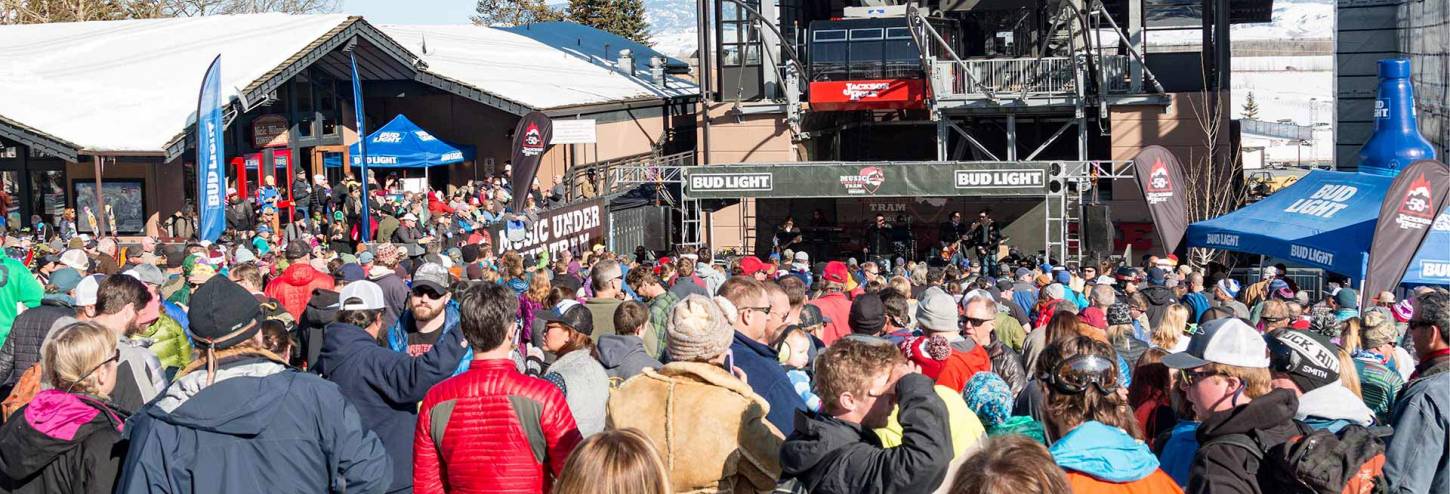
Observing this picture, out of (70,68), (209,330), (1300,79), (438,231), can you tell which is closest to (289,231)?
(438,231)

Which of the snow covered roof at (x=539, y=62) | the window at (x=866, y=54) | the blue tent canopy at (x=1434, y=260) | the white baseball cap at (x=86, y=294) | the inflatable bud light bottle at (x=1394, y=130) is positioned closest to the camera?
Result: the white baseball cap at (x=86, y=294)

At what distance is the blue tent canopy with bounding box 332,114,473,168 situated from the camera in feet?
A: 91.5

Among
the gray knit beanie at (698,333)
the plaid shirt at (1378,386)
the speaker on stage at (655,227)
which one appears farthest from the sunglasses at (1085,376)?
the speaker on stage at (655,227)

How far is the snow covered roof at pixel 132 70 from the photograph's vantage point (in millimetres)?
21719

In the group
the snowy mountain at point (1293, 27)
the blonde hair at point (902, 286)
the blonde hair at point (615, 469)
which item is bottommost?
the blonde hair at point (902, 286)

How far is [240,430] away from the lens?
457 centimetres

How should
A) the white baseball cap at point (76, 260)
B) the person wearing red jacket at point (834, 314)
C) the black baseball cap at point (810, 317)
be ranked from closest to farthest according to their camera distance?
the black baseball cap at point (810, 317)
the person wearing red jacket at point (834, 314)
the white baseball cap at point (76, 260)

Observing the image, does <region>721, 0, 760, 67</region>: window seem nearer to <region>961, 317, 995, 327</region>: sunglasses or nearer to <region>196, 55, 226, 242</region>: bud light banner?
<region>196, 55, 226, 242</region>: bud light banner

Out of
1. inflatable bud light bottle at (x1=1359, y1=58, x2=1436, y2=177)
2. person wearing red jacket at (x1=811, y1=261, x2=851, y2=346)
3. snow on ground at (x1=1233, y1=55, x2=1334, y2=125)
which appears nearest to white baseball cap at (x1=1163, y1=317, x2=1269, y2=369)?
person wearing red jacket at (x1=811, y1=261, x2=851, y2=346)

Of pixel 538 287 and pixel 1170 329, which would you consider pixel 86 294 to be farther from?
pixel 1170 329

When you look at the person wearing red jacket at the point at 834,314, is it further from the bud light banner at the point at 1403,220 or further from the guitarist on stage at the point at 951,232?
the guitarist on stage at the point at 951,232

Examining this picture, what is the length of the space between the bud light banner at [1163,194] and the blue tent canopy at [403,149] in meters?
15.7

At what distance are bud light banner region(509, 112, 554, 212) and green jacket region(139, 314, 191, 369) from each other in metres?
12.1

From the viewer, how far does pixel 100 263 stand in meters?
12.4
